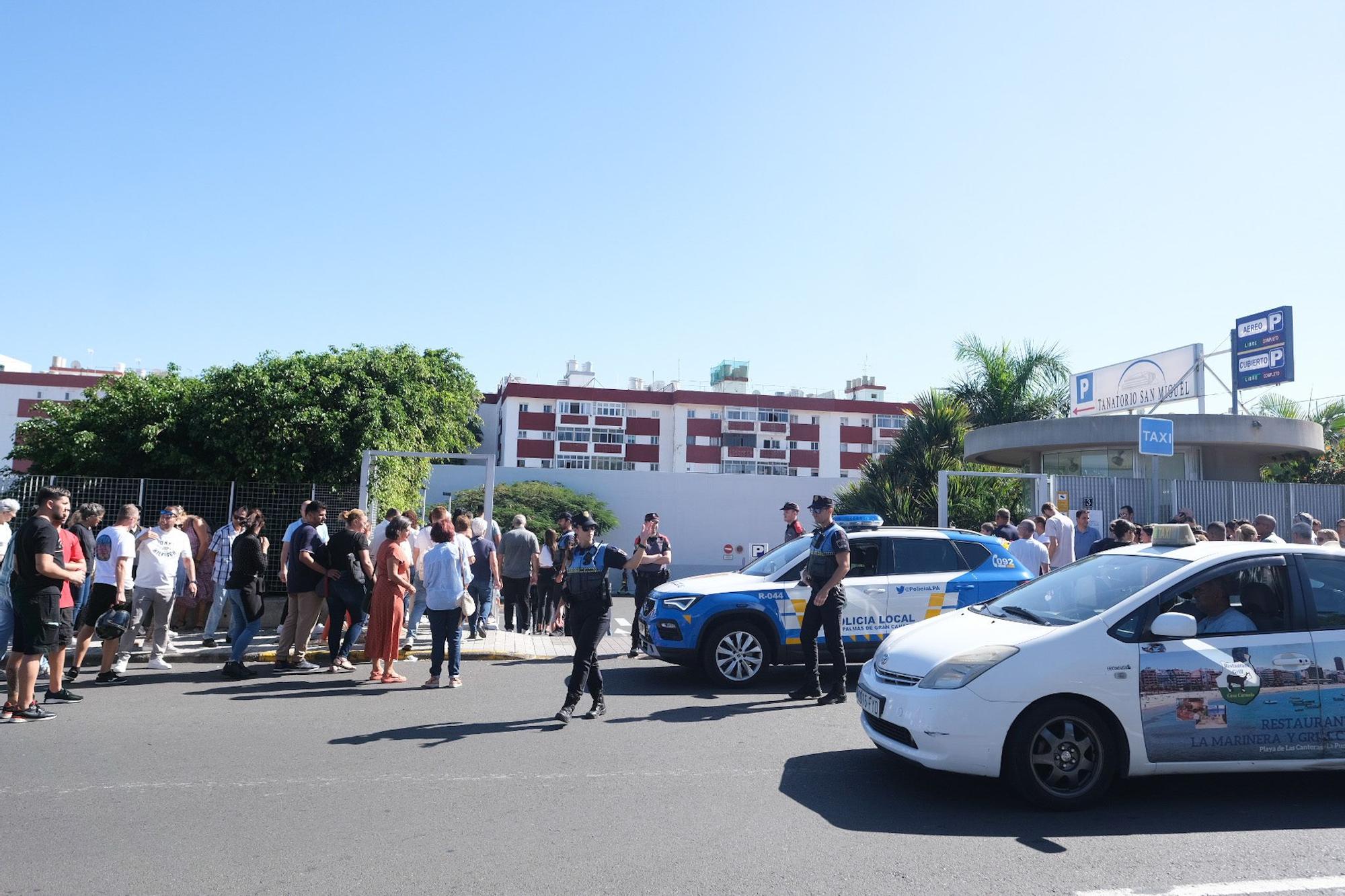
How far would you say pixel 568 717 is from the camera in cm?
776

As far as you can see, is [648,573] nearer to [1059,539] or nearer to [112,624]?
[112,624]

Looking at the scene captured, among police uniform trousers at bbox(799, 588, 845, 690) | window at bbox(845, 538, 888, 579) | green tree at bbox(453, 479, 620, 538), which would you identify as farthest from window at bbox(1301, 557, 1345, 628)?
green tree at bbox(453, 479, 620, 538)

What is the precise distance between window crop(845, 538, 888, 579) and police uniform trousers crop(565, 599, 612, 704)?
308 cm

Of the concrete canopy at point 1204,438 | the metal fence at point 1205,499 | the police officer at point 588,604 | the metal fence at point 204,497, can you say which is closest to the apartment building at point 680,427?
the concrete canopy at point 1204,438

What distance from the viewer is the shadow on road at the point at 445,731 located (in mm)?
7074

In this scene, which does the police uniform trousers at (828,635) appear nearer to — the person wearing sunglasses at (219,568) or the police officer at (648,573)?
the police officer at (648,573)

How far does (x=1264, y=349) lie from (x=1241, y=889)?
22.9m

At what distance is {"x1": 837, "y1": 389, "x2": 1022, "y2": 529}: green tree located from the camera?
2273 centimetres

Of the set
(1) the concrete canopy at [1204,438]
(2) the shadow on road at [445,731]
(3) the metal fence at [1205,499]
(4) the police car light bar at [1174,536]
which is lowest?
(2) the shadow on road at [445,731]

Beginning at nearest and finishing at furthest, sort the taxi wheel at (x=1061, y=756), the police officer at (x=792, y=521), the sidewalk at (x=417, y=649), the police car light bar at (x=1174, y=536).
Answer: the taxi wheel at (x=1061, y=756) → the police car light bar at (x=1174, y=536) → the sidewalk at (x=417, y=649) → the police officer at (x=792, y=521)

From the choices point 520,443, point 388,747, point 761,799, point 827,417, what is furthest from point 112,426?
point 827,417

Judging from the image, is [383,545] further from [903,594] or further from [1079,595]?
[1079,595]

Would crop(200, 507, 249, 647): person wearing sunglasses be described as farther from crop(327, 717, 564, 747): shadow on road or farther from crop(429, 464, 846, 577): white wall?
crop(429, 464, 846, 577): white wall

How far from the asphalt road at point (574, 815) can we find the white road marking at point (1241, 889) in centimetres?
6
